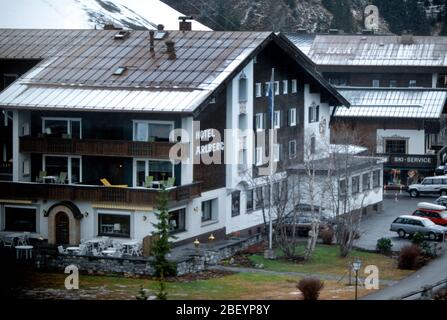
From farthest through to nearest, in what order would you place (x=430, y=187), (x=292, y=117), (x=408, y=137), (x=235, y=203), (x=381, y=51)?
(x=381, y=51) < (x=408, y=137) < (x=430, y=187) < (x=292, y=117) < (x=235, y=203)

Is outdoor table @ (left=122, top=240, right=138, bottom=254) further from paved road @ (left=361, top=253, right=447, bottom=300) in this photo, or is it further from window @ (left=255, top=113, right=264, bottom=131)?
window @ (left=255, top=113, right=264, bottom=131)

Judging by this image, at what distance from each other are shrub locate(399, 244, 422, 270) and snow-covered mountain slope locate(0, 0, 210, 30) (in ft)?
87.4

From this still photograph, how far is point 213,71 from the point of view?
135 feet

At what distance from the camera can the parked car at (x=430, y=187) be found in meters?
55.7

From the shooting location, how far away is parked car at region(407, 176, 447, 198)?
55688mm

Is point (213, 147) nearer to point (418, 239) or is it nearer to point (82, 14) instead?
point (418, 239)

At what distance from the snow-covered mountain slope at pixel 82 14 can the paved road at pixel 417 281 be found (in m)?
27.1

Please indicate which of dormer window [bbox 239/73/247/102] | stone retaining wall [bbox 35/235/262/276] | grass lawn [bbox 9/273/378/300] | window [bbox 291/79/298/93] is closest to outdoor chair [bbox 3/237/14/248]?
stone retaining wall [bbox 35/235/262/276]

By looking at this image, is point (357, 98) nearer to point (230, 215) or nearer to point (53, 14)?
point (53, 14)

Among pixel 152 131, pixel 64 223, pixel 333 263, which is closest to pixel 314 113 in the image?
pixel 152 131

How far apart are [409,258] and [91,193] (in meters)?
10.9

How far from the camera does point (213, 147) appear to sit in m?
42.0

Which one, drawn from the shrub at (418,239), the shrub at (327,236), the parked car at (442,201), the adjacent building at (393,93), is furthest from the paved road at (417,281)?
the adjacent building at (393,93)
